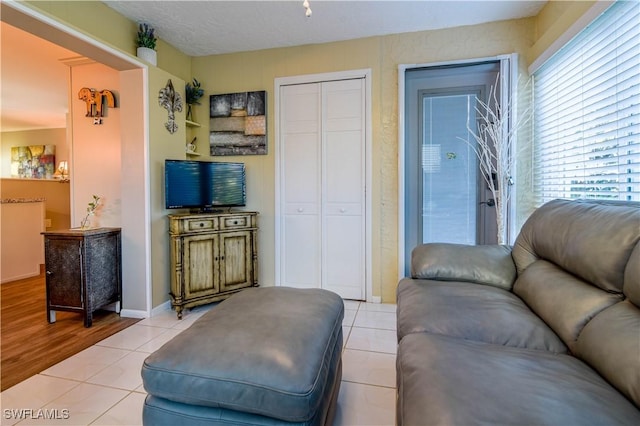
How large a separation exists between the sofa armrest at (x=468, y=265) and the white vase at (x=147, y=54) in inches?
107

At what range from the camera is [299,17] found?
2691 mm

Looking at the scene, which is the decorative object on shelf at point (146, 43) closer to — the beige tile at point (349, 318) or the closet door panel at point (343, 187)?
A: the closet door panel at point (343, 187)

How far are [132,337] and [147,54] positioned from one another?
7.60 ft

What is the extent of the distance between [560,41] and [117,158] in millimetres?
3615

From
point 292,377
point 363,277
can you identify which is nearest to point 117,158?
point 363,277

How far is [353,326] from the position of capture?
2.56 m

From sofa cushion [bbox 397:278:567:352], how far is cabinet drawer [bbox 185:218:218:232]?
1844mm

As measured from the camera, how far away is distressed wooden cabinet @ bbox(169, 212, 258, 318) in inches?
107

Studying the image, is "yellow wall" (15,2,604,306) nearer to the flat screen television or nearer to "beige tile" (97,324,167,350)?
the flat screen television

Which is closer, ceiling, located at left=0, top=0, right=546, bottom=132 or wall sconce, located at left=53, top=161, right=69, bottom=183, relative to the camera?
ceiling, located at left=0, top=0, right=546, bottom=132

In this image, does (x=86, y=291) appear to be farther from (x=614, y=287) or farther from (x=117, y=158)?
(x=614, y=287)

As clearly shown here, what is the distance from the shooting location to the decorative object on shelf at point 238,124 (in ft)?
10.9

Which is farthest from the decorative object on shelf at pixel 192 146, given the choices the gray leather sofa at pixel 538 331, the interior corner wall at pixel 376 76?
the gray leather sofa at pixel 538 331

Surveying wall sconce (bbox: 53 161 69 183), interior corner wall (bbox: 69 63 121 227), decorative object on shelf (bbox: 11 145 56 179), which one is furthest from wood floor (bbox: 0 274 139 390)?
decorative object on shelf (bbox: 11 145 56 179)
